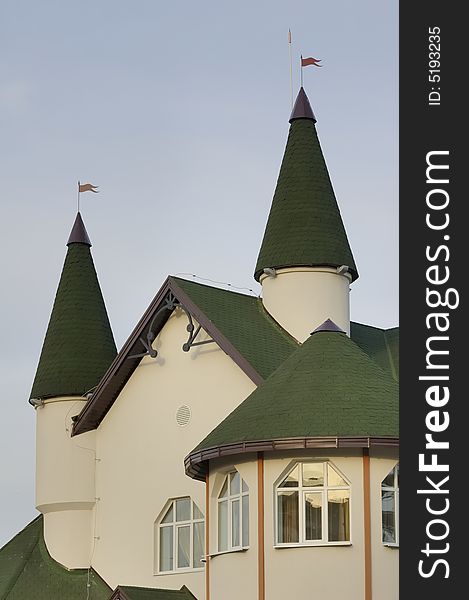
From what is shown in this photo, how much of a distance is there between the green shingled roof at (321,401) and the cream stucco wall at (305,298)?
20.9ft

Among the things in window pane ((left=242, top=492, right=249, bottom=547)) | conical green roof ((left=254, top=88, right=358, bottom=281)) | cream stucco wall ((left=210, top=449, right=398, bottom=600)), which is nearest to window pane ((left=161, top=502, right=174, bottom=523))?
conical green roof ((left=254, top=88, right=358, bottom=281))

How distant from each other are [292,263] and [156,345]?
3.49 metres

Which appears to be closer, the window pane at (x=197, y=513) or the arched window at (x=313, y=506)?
the arched window at (x=313, y=506)

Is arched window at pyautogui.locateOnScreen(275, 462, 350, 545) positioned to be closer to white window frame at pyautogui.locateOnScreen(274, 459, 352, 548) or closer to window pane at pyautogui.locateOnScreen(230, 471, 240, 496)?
white window frame at pyautogui.locateOnScreen(274, 459, 352, 548)

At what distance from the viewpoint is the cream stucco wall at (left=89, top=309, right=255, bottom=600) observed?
3412cm

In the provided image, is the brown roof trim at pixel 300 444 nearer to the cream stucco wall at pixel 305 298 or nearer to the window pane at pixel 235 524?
the window pane at pixel 235 524

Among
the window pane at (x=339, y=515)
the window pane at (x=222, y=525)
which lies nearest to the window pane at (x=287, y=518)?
the window pane at (x=339, y=515)

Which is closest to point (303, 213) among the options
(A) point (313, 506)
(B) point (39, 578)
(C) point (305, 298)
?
(C) point (305, 298)

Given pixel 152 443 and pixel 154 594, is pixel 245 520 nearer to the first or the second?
pixel 154 594

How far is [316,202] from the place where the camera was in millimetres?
36500

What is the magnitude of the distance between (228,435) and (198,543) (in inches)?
283

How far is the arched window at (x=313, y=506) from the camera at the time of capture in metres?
26.6

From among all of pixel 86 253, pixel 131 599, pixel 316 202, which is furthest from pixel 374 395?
pixel 86 253

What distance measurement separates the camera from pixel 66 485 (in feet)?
122
